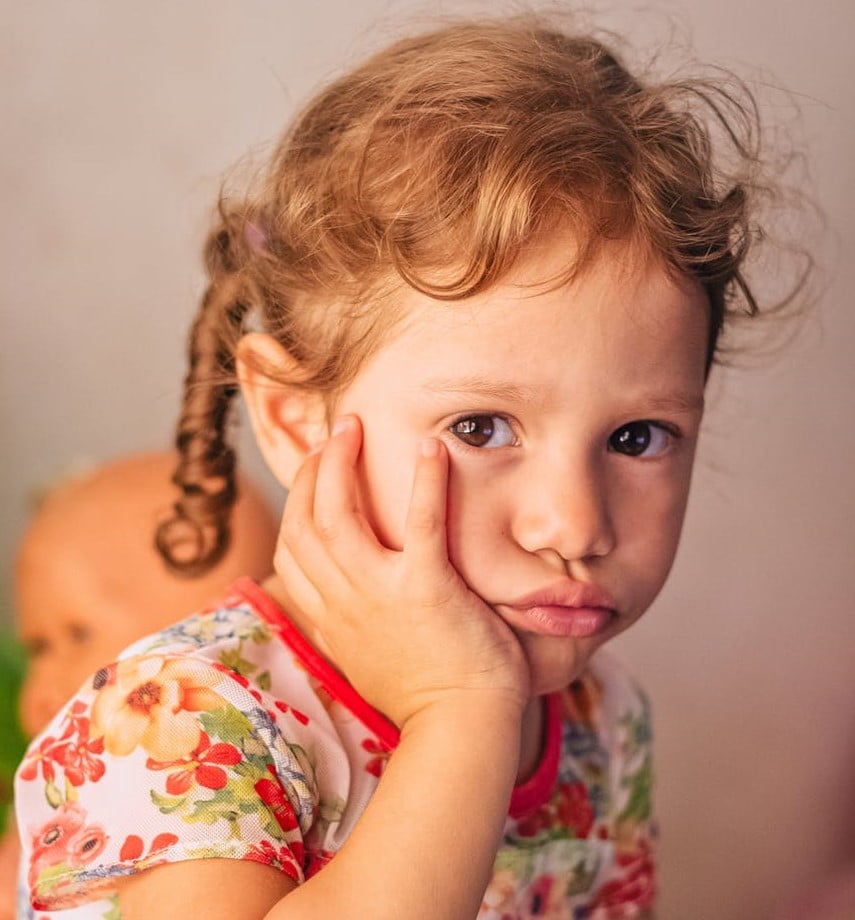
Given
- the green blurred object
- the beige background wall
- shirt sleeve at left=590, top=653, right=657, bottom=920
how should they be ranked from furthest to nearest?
the green blurred object
the beige background wall
shirt sleeve at left=590, top=653, right=657, bottom=920

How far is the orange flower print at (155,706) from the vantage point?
0.71 meters

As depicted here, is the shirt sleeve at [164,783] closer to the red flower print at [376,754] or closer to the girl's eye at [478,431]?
the red flower print at [376,754]

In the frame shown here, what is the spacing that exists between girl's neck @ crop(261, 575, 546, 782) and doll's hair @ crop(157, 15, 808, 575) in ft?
0.49

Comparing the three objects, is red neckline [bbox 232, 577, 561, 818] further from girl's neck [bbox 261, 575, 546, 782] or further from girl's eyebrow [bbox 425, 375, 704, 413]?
girl's eyebrow [bbox 425, 375, 704, 413]

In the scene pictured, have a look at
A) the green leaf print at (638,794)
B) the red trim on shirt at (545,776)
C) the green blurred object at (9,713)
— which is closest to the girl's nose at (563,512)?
the red trim on shirt at (545,776)

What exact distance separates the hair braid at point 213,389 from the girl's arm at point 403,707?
0.16m

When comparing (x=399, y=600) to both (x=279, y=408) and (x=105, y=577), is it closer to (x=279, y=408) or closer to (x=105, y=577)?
(x=279, y=408)

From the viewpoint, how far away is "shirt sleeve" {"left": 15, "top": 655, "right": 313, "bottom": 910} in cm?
69

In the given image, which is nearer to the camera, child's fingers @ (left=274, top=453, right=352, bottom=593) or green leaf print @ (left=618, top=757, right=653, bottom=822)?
child's fingers @ (left=274, top=453, right=352, bottom=593)

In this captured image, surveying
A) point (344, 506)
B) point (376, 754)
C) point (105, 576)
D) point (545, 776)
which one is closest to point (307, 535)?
point (344, 506)

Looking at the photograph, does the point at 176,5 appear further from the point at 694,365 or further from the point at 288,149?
the point at 694,365

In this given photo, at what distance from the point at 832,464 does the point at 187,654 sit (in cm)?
68

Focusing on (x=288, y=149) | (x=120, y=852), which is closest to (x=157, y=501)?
(x=288, y=149)

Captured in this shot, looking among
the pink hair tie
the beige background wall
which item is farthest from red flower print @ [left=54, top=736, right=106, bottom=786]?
A: the beige background wall
